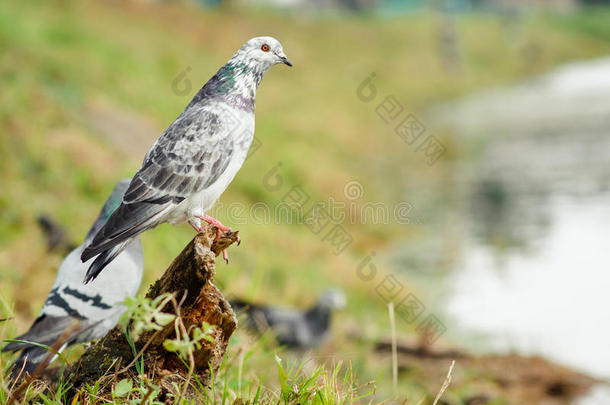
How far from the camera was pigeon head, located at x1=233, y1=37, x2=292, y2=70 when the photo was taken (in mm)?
3703

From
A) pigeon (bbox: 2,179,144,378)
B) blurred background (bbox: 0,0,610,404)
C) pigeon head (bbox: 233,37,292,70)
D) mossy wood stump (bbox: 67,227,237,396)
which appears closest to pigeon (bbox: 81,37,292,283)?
pigeon head (bbox: 233,37,292,70)

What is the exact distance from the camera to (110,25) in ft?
69.7

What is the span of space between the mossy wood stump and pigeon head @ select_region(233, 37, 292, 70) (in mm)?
1177

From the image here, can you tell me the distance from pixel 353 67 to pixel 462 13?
1405 inches

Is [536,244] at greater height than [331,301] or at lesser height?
greater

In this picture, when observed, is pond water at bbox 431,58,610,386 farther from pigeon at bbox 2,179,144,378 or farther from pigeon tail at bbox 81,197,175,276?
pigeon tail at bbox 81,197,175,276

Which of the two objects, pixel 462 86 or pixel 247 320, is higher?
pixel 462 86

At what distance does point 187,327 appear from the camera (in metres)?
3.19

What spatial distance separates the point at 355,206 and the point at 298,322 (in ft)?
23.1

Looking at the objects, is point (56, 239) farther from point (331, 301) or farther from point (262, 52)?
point (262, 52)

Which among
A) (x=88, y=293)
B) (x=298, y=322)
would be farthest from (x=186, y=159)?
(x=298, y=322)

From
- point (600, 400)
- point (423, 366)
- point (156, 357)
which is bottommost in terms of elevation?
point (156, 357)

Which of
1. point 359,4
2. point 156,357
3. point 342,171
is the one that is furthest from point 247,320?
point 359,4

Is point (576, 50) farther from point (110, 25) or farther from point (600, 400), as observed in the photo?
point (600, 400)
